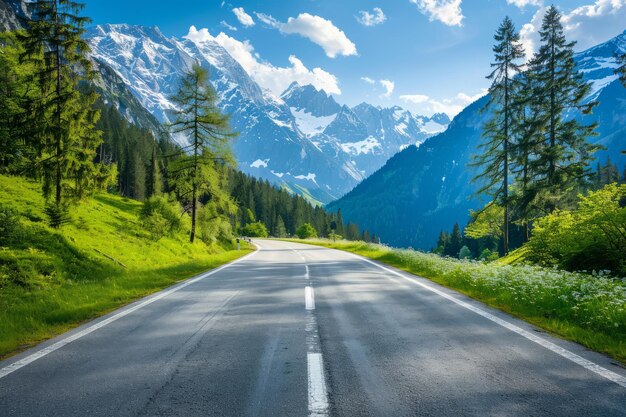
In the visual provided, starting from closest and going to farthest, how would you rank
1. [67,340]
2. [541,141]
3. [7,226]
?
[67,340], [7,226], [541,141]

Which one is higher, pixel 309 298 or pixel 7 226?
pixel 7 226

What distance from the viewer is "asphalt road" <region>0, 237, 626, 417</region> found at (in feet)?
10.6

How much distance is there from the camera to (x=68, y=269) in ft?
42.8

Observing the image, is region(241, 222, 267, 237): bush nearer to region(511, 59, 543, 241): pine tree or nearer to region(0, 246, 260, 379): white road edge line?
region(511, 59, 543, 241): pine tree

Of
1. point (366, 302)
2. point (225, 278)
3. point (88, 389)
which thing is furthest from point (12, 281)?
point (366, 302)

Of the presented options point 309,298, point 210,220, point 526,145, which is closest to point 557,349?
point 309,298

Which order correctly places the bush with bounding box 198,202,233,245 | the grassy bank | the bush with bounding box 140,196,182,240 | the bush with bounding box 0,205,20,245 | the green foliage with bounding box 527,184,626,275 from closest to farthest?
the grassy bank → the green foliage with bounding box 527,184,626,275 → the bush with bounding box 0,205,20,245 → the bush with bounding box 140,196,182,240 → the bush with bounding box 198,202,233,245

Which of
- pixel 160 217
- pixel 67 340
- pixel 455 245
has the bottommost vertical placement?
pixel 455 245

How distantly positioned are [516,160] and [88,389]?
25.9 meters

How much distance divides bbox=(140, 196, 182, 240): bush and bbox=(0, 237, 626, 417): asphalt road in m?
17.0

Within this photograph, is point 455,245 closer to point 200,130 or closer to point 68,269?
point 200,130

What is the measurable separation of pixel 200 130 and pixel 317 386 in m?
25.6

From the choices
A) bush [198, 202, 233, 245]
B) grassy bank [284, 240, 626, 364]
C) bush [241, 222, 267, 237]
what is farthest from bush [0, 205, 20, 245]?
bush [241, 222, 267, 237]

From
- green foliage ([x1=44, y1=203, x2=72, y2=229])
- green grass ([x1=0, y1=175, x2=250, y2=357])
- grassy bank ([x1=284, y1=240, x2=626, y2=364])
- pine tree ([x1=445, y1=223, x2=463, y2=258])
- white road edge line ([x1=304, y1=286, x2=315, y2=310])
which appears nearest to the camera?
grassy bank ([x1=284, y1=240, x2=626, y2=364])
